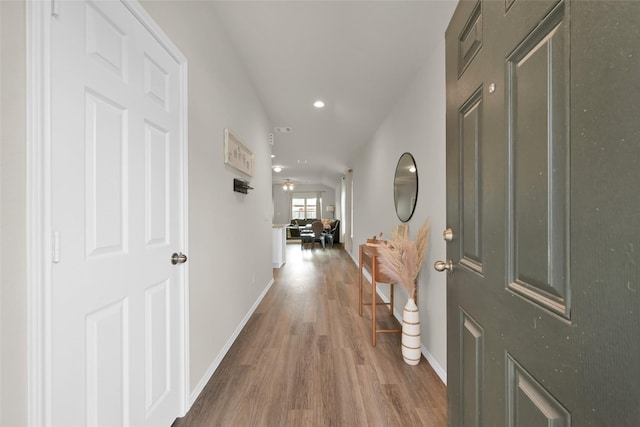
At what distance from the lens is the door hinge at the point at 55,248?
0.78 meters

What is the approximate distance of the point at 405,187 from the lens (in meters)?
2.66

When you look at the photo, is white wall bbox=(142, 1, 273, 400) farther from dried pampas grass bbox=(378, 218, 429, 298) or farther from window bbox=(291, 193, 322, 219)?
window bbox=(291, 193, 322, 219)

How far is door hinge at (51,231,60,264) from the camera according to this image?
2.55 ft

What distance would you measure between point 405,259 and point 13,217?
6.64 ft

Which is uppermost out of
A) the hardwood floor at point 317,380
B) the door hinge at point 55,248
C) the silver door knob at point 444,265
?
the door hinge at point 55,248

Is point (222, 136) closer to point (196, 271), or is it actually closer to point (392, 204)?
point (196, 271)

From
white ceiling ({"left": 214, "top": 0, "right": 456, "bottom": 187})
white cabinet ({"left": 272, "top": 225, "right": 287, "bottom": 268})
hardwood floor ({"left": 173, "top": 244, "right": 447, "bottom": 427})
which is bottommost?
hardwood floor ({"left": 173, "top": 244, "right": 447, "bottom": 427})

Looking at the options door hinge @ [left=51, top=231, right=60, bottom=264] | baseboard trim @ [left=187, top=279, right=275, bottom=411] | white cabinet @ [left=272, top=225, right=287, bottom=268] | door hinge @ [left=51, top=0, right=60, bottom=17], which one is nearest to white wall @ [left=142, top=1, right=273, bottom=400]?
baseboard trim @ [left=187, top=279, right=275, bottom=411]

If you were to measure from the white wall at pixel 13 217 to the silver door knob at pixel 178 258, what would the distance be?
663 millimetres

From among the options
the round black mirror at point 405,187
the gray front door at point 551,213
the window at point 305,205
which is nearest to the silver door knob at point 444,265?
the gray front door at point 551,213

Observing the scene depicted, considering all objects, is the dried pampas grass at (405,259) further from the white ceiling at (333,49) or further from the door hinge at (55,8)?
the door hinge at (55,8)

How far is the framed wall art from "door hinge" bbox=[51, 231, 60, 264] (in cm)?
139

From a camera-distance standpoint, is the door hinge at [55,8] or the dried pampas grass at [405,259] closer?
the door hinge at [55,8]

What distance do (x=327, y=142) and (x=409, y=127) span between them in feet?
8.75
